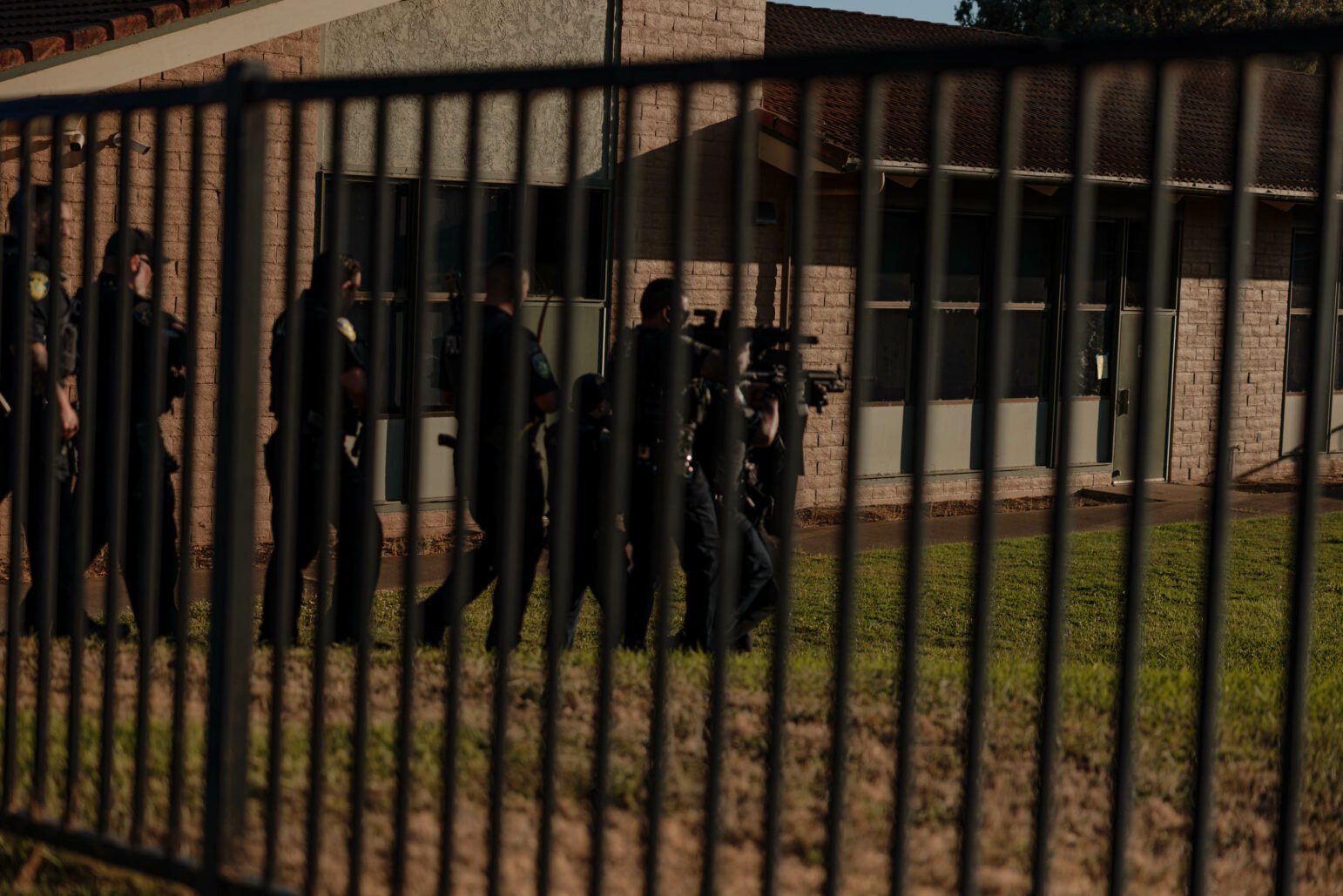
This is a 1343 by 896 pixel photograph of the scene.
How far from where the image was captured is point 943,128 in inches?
119

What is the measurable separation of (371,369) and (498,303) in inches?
14.5

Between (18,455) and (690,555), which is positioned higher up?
(18,455)

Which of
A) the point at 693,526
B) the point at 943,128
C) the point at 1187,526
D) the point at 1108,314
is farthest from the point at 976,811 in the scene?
Answer: the point at 1108,314

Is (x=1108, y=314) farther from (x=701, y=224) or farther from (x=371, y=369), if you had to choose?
(x=371, y=369)

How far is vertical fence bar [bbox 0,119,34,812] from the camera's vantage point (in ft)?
14.6

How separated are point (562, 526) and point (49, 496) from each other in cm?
163

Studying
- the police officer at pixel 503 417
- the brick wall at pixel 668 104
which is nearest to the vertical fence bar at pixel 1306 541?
the police officer at pixel 503 417

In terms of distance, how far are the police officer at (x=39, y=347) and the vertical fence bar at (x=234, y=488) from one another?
72 cm

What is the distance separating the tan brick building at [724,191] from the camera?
10.3m

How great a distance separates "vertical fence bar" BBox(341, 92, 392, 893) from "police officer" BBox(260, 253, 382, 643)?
15 millimetres

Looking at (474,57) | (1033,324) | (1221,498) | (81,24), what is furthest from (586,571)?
(1033,324)

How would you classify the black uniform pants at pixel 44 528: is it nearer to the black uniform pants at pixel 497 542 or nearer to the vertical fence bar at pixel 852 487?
the black uniform pants at pixel 497 542

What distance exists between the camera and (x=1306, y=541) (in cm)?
268

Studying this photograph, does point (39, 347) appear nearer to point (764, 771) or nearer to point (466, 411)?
point (466, 411)
